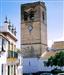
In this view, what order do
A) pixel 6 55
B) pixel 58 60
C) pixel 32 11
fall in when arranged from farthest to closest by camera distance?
pixel 32 11 → pixel 58 60 → pixel 6 55

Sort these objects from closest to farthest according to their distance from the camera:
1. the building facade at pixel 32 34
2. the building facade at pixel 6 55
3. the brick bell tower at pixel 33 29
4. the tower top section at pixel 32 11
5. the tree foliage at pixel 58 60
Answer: the building facade at pixel 6 55, the tree foliage at pixel 58 60, the building facade at pixel 32 34, the brick bell tower at pixel 33 29, the tower top section at pixel 32 11

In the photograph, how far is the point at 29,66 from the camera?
51.8 meters

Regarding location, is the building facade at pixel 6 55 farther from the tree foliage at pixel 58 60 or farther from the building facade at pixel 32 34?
the building facade at pixel 32 34

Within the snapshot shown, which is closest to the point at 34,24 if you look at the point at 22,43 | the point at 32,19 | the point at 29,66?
the point at 32,19

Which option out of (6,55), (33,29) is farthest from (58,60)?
(6,55)

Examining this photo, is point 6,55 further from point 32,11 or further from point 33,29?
point 32,11

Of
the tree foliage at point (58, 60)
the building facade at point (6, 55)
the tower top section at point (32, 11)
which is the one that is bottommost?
the tree foliage at point (58, 60)

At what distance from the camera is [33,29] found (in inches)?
2095

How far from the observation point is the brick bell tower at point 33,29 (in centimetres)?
5259

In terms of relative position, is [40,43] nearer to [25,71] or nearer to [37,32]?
[37,32]

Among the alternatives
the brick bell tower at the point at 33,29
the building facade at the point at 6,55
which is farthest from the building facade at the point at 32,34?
the building facade at the point at 6,55

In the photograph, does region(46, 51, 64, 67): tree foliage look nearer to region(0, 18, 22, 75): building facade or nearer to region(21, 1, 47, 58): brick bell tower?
region(21, 1, 47, 58): brick bell tower

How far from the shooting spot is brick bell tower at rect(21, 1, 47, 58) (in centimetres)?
5259

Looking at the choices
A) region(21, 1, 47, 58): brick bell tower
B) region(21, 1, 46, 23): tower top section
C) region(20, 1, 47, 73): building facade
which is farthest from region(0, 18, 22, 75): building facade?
region(21, 1, 46, 23): tower top section
